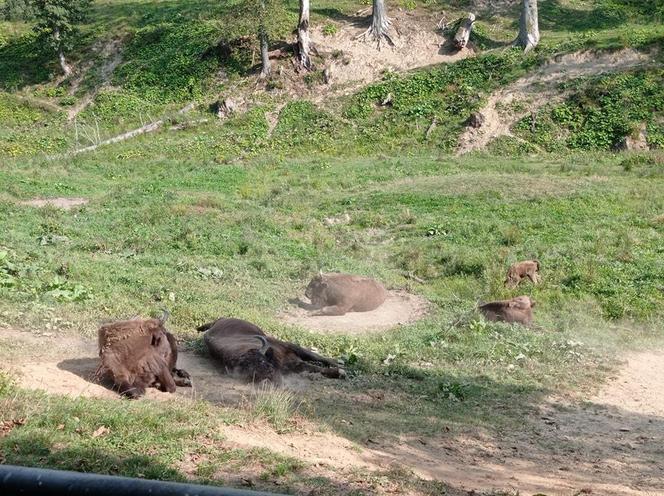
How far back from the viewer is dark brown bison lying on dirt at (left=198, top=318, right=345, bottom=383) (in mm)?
8508

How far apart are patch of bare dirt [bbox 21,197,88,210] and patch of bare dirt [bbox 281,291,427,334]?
9.09 meters

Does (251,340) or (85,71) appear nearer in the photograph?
(251,340)

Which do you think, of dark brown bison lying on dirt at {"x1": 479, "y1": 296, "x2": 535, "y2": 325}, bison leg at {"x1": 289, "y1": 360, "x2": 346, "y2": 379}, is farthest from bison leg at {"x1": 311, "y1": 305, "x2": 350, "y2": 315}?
bison leg at {"x1": 289, "y1": 360, "x2": 346, "y2": 379}

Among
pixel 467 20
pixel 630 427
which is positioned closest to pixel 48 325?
pixel 630 427

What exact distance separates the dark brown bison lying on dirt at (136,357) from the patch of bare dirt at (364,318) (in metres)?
3.69

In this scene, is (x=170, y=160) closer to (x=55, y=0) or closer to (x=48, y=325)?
(x=55, y=0)

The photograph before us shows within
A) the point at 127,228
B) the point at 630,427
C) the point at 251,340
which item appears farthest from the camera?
the point at 127,228

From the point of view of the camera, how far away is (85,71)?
34.8m

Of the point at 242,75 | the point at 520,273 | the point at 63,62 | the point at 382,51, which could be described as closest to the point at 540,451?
the point at 520,273

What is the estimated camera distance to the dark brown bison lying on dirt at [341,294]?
40.0 feet

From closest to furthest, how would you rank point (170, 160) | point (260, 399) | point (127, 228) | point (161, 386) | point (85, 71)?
point (260, 399), point (161, 386), point (127, 228), point (170, 160), point (85, 71)

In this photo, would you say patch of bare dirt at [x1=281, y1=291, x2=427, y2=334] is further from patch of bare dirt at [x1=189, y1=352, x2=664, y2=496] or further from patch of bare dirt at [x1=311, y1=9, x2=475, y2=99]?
patch of bare dirt at [x1=311, y1=9, x2=475, y2=99]

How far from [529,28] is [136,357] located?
24.5m

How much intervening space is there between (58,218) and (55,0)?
1846 cm
